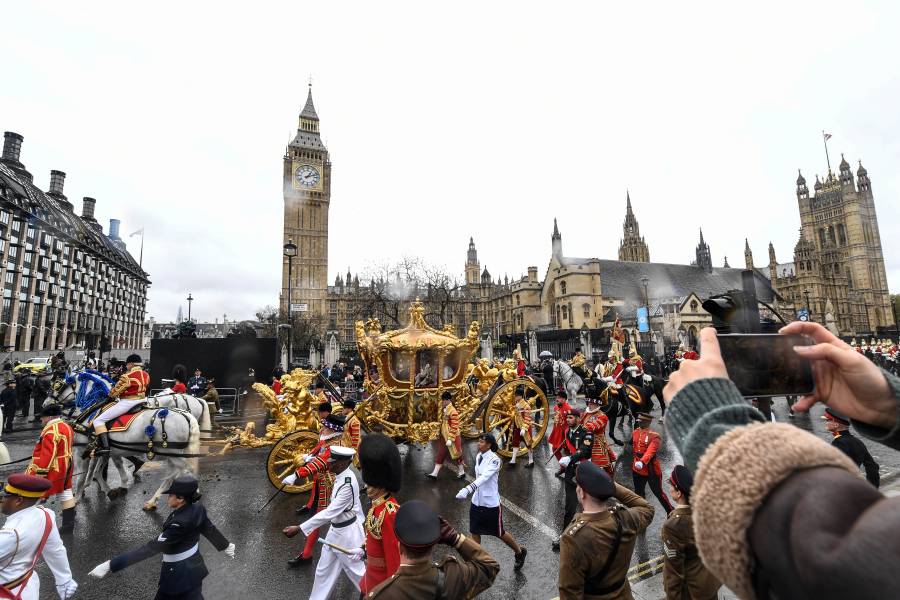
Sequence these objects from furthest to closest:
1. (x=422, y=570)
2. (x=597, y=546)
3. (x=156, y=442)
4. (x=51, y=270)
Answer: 1. (x=51, y=270)
2. (x=156, y=442)
3. (x=597, y=546)
4. (x=422, y=570)

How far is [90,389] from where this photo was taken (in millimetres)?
8547

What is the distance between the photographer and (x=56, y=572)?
4109mm

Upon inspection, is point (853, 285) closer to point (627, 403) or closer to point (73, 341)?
point (627, 403)

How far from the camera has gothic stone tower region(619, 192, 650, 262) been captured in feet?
269

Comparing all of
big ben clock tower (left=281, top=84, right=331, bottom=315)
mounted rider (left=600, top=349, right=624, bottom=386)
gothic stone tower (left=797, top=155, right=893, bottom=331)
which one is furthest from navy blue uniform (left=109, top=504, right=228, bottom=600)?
gothic stone tower (left=797, top=155, right=893, bottom=331)

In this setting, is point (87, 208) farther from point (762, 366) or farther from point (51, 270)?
point (762, 366)

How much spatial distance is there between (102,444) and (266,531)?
143 inches

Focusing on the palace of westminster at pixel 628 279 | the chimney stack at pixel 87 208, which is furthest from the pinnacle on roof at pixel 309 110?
the chimney stack at pixel 87 208

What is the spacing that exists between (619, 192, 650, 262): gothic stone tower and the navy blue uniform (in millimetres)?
87258

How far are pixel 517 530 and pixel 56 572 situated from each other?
5.51 m

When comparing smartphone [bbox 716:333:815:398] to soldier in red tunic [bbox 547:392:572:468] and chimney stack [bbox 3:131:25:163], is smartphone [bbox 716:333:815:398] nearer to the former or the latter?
soldier in red tunic [bbox 547:392:572:468]

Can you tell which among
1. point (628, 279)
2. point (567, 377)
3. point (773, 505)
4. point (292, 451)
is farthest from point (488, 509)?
point (628, 279)

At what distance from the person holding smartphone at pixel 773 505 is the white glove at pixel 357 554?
423cm

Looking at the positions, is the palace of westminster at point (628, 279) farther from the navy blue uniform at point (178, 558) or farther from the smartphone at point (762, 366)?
the smartphone at point (762, 366)
